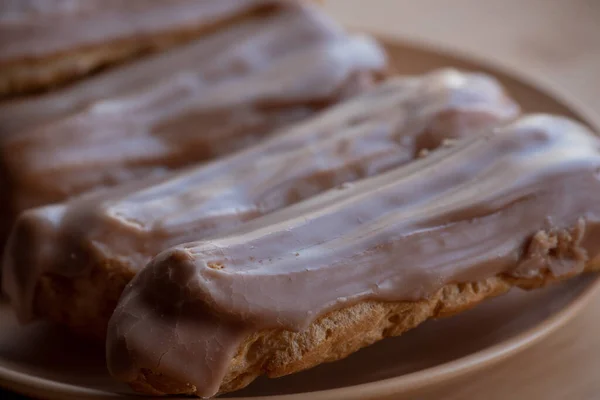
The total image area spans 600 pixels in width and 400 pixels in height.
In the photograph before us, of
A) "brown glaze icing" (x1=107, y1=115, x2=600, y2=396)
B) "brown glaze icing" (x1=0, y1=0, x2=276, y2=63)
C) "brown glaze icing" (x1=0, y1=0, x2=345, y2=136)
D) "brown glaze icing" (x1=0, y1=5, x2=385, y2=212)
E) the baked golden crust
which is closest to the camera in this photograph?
"brown glaze icing" (x1=107, y1=115, x2=600, y2=396)

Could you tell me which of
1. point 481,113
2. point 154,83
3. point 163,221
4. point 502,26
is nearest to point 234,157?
point 163,221

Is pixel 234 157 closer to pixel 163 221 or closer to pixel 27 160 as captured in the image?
pixel 163 221

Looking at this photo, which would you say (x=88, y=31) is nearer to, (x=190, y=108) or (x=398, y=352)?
(x=190, y=108)

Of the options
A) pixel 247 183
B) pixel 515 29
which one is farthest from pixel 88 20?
pixel 515 29

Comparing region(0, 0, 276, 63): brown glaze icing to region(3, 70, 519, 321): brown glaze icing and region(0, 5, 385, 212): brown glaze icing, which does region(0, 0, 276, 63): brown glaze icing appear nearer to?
region(0, 5, 385, 212): brown glaze icing

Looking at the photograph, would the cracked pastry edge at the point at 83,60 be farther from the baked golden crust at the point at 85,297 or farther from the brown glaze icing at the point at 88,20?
the baked golden crust at the point at 85,297

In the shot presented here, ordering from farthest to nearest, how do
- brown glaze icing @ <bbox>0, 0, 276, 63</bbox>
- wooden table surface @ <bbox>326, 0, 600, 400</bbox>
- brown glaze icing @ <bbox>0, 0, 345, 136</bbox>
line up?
wooden table surface @ <bbox>326, 0, 600, 400</bbox> < brown glaze icing @ <bbox>0, 0, 276, 63</bbox> < brown glaze icing @ <bbox>0, 0, 345, 136</bbox>

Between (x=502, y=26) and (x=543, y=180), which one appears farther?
(x=502, y=26)

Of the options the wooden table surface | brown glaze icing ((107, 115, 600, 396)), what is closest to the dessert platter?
brown glaze icing ((107, 115, 600, 396))
